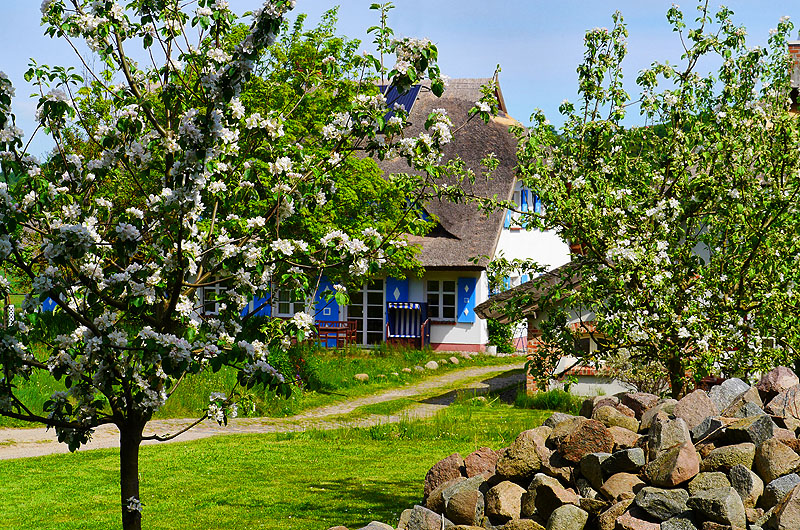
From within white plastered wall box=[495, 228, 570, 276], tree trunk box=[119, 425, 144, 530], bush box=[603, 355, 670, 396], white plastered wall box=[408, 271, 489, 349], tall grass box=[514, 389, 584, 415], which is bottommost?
tall grass box=[514, 389, 584, 415]

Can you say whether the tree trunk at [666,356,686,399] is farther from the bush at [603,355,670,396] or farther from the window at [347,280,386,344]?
the window at [347,280,386,344]

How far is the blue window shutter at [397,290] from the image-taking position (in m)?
30.7

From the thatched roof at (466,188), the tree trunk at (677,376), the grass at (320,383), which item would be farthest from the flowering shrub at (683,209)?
the thatched roof at (466,188)

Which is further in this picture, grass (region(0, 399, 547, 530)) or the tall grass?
the tall grass

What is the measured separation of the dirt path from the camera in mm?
13836

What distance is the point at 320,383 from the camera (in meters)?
20.4

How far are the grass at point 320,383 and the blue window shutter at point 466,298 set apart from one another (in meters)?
1.85

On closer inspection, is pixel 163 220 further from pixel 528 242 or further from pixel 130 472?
pixel 528 242

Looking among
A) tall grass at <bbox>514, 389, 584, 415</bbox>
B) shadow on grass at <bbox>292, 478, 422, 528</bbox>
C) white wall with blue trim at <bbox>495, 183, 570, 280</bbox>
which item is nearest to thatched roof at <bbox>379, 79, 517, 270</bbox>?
white wall with blue trim at <bbox>495, 183, 570, 280</bbox>

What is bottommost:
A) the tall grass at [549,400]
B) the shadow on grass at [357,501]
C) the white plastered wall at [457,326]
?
the shadow on grass at [357,501]

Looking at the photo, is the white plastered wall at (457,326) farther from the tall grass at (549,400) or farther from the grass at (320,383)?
the tall grass at (549,400)

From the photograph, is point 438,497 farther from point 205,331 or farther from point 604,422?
point 205,331

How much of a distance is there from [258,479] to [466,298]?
62.6 ft

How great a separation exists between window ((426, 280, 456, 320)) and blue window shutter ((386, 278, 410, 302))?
80 centimetres
